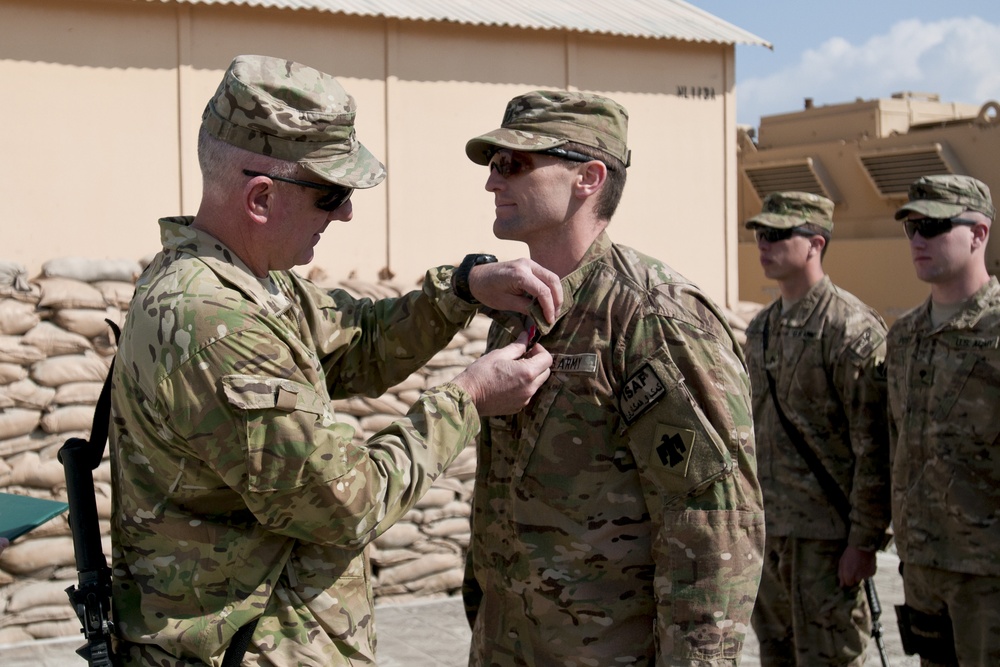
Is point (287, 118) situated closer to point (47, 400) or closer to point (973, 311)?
point (973, 311)

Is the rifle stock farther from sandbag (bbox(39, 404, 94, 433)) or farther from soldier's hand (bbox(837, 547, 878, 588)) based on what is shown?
sandbag (bbox(39, 404, 94, 433))

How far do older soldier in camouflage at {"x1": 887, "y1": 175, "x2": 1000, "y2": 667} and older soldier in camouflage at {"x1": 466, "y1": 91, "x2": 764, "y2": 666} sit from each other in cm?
170

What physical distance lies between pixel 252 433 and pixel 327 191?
21.2 inches

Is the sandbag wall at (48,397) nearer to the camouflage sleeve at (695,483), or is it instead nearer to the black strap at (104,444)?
the black strap at (104,444)

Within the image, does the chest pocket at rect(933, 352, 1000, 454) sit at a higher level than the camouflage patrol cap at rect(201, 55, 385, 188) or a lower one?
lower

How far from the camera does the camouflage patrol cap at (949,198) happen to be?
4309 millimetres

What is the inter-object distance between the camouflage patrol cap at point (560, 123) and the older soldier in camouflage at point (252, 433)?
465 millimetres

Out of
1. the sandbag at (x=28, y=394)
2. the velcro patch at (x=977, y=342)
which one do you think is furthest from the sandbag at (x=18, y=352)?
the velcro patch at (x=977, y=342)

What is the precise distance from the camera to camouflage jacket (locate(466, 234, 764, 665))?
2.45m

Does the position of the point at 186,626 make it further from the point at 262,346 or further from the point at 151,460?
the point at 262,346

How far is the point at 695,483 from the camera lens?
2.44 meters

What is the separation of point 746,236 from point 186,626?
1080cm

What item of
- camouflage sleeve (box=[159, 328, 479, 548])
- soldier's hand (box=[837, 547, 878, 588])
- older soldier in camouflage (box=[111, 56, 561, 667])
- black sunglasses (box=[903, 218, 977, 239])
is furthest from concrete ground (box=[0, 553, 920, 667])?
camouflage sleeve (box=[159, 328, 479, 548])

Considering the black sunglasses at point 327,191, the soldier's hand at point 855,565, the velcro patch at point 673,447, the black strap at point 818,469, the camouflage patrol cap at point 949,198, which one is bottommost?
the soldier's hand at point 855,565
